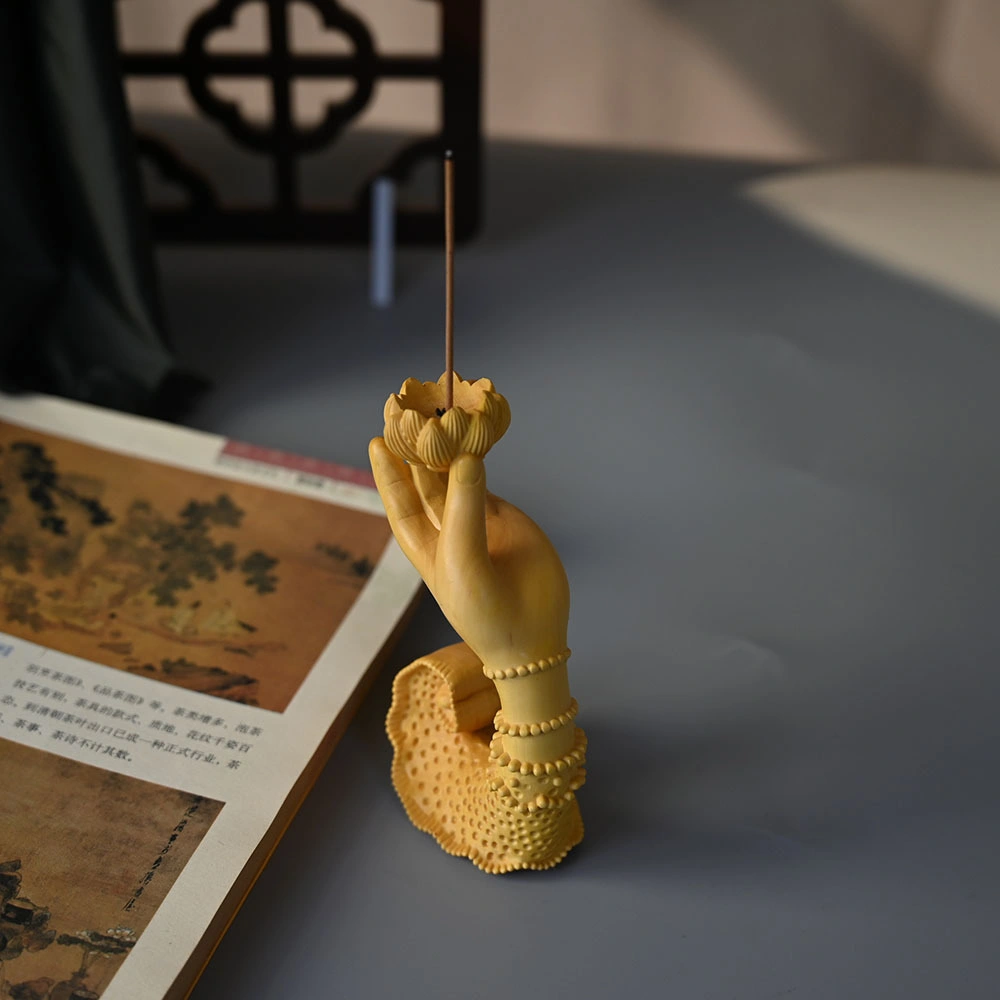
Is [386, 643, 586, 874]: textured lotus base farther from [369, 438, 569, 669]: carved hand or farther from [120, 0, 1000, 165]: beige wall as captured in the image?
[120, 0, 1000, 165]: beige wall

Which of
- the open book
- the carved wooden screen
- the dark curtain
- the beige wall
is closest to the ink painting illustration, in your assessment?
the open book

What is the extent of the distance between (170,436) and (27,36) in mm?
305

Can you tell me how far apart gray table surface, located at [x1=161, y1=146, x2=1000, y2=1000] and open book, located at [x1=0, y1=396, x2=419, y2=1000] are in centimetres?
3

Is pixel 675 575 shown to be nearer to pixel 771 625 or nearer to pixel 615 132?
pixel 771 625

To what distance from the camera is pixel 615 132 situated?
5.63 ft

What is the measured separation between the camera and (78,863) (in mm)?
507

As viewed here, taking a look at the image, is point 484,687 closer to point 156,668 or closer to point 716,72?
point 156,668

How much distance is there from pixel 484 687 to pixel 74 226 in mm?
516

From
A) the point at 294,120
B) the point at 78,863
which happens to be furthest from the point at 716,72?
the point at 78,863

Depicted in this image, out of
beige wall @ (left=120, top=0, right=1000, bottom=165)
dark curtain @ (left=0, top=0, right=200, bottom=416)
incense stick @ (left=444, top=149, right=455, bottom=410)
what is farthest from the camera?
beige wall @ (left=120, top=0, right=1000, bottom=165)

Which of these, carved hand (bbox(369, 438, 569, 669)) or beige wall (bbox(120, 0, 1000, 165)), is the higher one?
carved hand (bbox(369, 438, 569, 669))

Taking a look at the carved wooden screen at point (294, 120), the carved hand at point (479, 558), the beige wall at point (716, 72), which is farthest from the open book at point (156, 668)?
the beige wall at point (716, 72)

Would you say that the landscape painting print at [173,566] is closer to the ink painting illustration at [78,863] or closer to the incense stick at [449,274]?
the ink painting illustration at [78,863]

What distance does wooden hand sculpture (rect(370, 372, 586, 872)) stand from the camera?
1.50 ft
